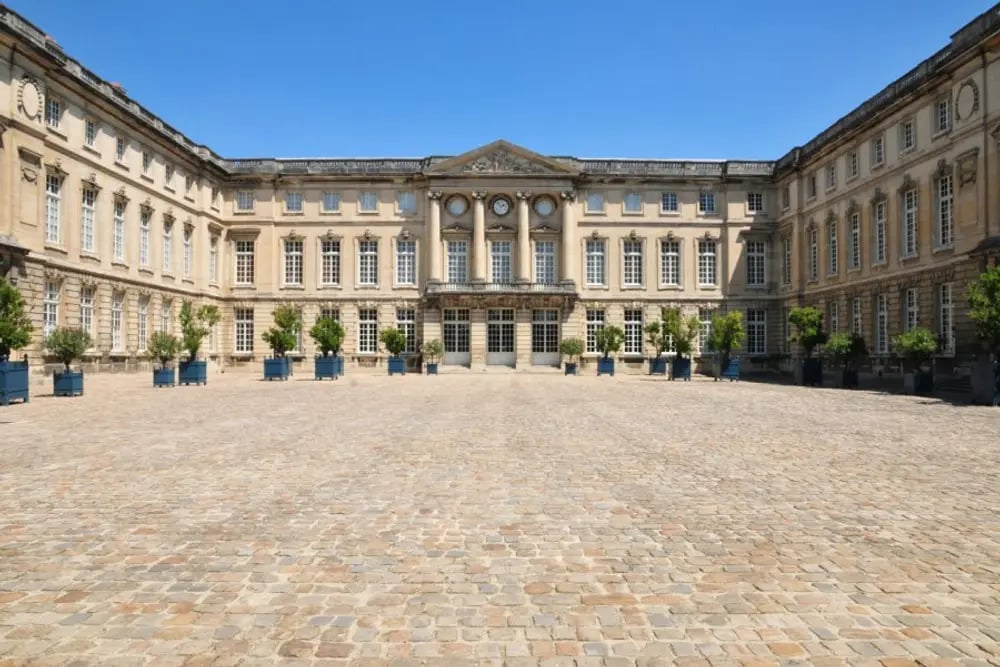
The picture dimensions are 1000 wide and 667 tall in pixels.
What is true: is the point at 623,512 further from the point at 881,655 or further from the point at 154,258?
the point at 154,258

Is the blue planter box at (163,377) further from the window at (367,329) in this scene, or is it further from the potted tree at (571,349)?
the potted tree at (571,349)

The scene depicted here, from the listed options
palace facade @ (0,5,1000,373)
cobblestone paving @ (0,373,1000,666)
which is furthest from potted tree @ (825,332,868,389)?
cobblestone paving @ (0,373,1000,666)

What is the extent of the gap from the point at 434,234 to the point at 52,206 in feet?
67.5

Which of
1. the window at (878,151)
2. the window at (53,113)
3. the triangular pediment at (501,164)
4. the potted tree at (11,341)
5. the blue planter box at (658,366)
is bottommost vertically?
the blue planter box at (658,366)

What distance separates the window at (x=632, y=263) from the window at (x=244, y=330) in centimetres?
2406

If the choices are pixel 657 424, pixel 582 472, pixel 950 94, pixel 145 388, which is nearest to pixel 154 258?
pixel 145 388

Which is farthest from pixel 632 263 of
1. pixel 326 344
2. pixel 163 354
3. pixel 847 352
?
pixel 163 354

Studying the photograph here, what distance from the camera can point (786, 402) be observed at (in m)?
17.9

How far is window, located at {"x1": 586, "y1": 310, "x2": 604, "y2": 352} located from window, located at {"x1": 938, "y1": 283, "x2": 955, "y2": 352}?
2018 centimetres

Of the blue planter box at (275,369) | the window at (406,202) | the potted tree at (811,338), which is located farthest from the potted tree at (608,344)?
the blue planter box at (275,369)

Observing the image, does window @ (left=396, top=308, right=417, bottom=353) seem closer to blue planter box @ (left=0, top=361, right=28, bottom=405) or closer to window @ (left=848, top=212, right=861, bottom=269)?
window @ (left=848, top=212, right=861, bottom=269)

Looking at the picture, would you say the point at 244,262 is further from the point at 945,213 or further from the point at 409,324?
the point at 945,213

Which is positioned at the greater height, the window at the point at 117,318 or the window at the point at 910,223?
the window at the point at 910,223

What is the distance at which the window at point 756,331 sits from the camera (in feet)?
140
